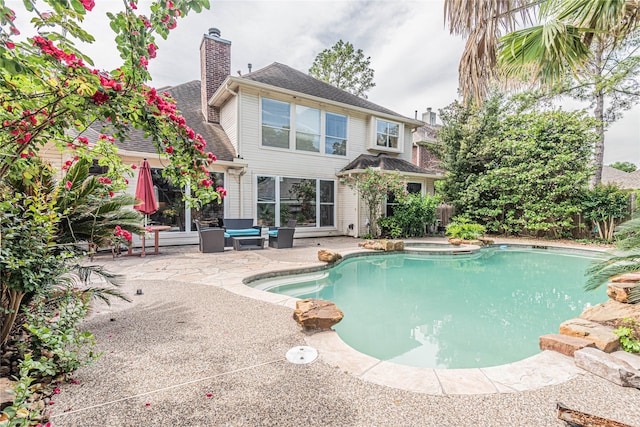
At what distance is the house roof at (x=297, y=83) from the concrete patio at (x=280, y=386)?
30.2ft

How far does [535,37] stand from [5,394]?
22.8ft

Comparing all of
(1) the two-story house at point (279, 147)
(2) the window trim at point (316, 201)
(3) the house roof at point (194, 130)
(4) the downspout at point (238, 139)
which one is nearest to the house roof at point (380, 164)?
(1) the two-story house at point (279, 147)

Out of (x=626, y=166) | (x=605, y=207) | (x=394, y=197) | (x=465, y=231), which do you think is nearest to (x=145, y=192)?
(x=394, y=197)

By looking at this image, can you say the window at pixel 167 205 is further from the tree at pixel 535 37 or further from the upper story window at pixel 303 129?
the tree at pixel 535 37

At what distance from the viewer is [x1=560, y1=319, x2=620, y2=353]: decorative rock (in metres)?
2.65

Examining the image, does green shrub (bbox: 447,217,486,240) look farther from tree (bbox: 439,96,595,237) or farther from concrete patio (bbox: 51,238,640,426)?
concrete patio (bbox: 51,238,640,426)

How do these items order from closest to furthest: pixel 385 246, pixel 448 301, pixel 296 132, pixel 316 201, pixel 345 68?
pixel 448 301 < pixel 385 246 < pixel 296 132 < pixel 316 201 < pixel 345 68

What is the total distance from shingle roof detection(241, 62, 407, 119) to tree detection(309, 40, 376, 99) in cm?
996

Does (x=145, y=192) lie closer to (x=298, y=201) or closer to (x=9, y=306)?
A: (x=9, y=306)

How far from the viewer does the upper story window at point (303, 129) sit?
10.8 m

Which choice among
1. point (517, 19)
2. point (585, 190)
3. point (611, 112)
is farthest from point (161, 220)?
point (611, 112)

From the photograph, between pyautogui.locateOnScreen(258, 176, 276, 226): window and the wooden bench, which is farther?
pyautogui.locateOnScreen(258, 176, 276, 226): window

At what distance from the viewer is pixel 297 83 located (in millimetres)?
12062

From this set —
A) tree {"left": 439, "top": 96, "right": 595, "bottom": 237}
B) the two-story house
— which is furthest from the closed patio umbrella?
tree {"left": 439, "top": 96, "right": 595, "bottom": 237}
